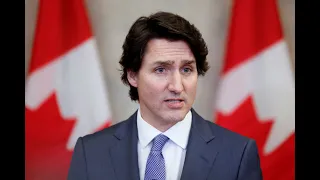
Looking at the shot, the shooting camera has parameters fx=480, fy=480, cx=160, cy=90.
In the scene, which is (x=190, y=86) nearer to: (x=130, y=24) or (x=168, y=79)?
(x=168, y=79)

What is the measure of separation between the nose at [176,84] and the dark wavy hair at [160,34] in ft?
0.40

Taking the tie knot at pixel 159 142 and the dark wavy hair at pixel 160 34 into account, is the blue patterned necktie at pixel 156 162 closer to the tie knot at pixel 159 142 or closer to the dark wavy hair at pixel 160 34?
the tie knot at pixel 159 142

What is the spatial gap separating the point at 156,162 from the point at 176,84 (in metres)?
0.26

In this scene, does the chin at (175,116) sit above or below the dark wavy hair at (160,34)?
below

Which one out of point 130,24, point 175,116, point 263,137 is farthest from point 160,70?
point 263,137

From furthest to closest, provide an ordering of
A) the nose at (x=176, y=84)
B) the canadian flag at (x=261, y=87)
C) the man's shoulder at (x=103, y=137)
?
the canadian flag at (x=261, y=87), the man's shoulder at (x=103, y=137), the nose at (x=176, y=84)

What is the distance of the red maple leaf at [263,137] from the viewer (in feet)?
6.73

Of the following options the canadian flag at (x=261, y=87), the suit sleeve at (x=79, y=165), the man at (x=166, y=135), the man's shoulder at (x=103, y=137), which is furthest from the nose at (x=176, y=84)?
the canadian flag at (x=261, y=87)

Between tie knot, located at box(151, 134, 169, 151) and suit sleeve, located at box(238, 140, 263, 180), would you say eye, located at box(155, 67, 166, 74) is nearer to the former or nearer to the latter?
tie knot, located at box(151, 134, 169, 151)

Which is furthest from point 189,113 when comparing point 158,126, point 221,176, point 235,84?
point 235,84

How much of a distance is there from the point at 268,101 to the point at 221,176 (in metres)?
0.61

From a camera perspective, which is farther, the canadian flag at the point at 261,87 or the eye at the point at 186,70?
the canadian flag at the point at 261,87

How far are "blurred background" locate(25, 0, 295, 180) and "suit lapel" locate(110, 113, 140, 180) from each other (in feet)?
1.37

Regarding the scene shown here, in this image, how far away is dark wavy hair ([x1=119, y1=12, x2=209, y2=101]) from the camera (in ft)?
5.13
